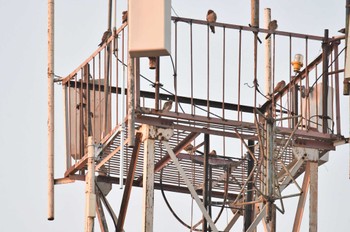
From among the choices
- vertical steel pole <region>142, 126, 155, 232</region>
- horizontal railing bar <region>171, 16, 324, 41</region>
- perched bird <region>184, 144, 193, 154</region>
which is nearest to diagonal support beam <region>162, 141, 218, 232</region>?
vertical steel pole <region>142, 126, 155, 232</region>

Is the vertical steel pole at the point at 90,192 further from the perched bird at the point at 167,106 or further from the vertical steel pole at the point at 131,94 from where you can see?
the perched bird at the point at 167,106

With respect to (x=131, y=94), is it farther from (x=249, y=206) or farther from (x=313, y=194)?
(x=249, y=206)

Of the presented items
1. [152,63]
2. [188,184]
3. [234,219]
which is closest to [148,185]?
[188,184]

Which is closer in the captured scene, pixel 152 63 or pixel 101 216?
pixel 152 63

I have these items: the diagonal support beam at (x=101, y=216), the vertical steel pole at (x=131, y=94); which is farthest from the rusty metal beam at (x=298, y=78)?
the diagonal support beam at (x=101, y=216)

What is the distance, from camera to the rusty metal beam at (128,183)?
43.0 metres

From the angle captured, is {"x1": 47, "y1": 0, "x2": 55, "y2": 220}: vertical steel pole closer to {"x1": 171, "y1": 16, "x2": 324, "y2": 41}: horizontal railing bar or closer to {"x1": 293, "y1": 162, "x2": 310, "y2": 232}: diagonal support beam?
{"x1": 171, "y1": 16, "x2": 324, "y2": 41}: horizontal railing bar

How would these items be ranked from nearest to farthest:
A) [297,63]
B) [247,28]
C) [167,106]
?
[167,106] → [247,28] → [297,63]

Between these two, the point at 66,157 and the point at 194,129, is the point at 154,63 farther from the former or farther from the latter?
the point at 66,157

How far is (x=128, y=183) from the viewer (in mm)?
43875

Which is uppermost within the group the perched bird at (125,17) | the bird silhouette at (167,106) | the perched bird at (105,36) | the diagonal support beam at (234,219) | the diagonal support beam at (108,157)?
the perched bird at (125,17)

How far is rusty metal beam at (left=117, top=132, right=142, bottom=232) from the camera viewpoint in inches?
1692

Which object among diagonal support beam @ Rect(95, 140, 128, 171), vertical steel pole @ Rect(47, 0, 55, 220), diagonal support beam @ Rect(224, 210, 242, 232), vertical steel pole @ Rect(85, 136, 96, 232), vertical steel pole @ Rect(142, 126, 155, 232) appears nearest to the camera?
vertical steel pole @ Rect(142, 126, 155, 232)

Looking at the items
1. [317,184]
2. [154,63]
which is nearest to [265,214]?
[317,184]
